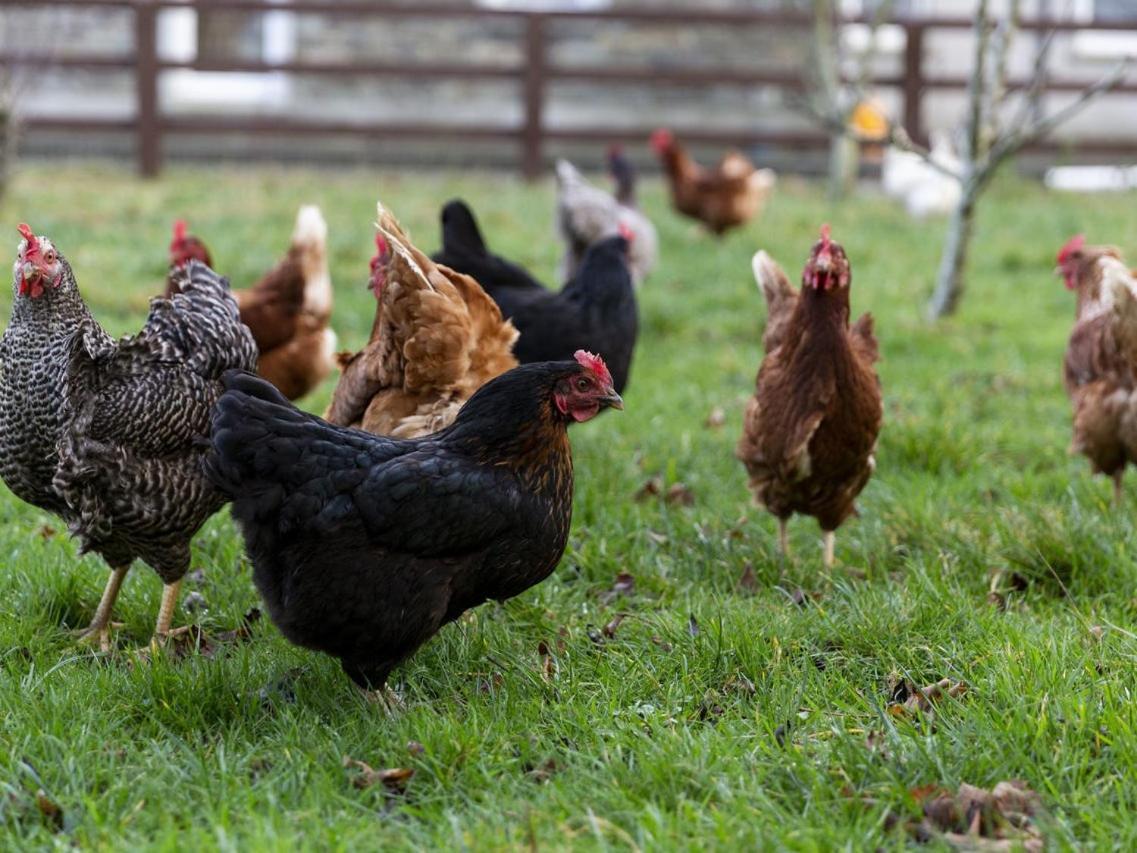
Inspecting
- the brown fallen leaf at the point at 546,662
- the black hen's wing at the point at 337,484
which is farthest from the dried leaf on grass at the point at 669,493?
the black hen's wing at the point at 337,484

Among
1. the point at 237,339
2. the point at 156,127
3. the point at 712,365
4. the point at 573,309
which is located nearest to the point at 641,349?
the point at 712,365

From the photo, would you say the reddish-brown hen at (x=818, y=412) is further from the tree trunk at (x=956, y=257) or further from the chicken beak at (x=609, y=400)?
the tree trunk at (x=956, y=257)

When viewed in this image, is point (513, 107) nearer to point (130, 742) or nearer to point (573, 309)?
point (573, 309)

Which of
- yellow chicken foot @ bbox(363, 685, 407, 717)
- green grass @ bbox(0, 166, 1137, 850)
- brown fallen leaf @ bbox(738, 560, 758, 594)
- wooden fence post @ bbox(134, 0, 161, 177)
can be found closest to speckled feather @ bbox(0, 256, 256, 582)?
green grass @ bbox(0, 166, 1137, 850)

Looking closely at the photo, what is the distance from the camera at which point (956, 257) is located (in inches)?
332

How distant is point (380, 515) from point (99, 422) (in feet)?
3.31

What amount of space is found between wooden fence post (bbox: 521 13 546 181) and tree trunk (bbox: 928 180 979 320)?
25.8 ft

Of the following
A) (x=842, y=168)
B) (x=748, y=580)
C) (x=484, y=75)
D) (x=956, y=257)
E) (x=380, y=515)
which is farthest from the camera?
(x=484, y=75)

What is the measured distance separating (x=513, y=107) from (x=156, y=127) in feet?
22.6

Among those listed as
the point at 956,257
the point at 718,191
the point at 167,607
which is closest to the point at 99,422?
the point at 167,607

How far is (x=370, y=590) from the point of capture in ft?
10.6

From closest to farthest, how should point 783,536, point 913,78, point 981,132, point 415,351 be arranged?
point 415,351, point 783,536, point 981,132, point 913,78

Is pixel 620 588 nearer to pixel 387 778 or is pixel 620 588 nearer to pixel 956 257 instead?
pixel 387 778

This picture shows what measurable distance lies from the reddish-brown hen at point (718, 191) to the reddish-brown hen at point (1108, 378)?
6.48 meters
